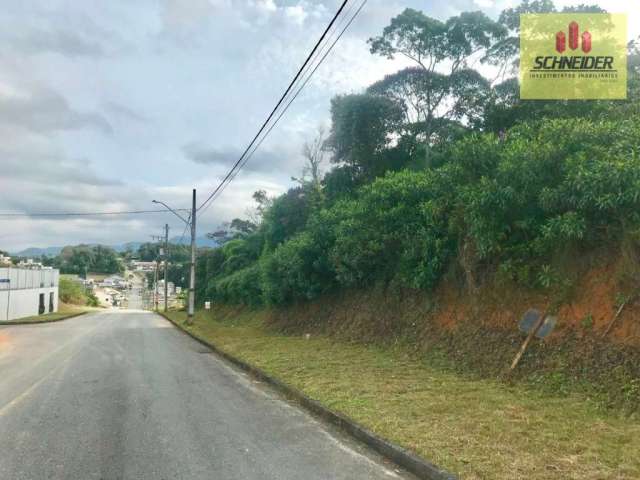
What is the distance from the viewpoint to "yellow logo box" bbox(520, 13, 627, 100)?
1523cm

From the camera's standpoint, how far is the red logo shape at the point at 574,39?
15.5 m

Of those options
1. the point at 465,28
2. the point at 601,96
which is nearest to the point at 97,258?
the point at 465,28

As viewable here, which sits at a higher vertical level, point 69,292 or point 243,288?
point 243,288

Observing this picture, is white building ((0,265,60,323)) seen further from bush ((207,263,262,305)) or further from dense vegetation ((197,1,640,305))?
dense vegetation ((197,1,640,305))

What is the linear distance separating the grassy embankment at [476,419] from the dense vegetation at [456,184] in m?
2.67

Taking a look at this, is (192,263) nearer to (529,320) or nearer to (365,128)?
(365,128)

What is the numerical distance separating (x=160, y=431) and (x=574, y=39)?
1635 cm

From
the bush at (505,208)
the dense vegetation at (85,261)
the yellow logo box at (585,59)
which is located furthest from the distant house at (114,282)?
the yellow logo box at (585,59)

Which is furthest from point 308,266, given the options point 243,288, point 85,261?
point 85,261

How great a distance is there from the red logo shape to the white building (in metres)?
41.2

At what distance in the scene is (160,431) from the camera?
6730 millimetres

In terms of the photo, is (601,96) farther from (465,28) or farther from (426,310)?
(465,28)

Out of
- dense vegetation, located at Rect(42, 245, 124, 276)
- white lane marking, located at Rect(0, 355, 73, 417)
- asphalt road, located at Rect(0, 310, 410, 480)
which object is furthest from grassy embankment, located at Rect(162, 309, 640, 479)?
dense vegetation, located at Rect(42, 245, 124, 276)

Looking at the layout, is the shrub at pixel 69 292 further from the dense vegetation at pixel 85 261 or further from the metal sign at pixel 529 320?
the metal sign at pixel 529 320
